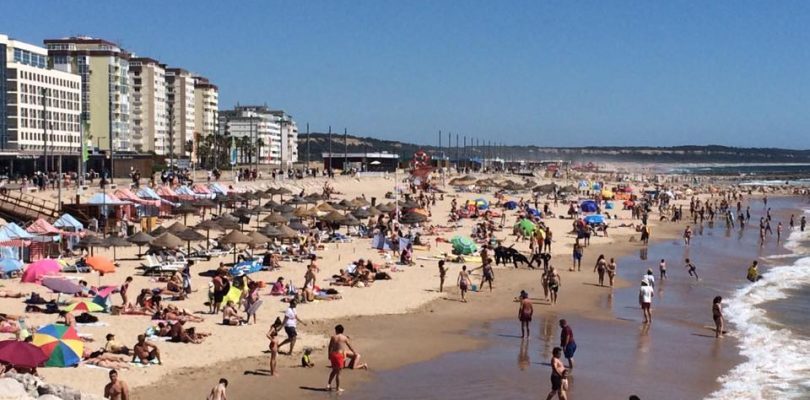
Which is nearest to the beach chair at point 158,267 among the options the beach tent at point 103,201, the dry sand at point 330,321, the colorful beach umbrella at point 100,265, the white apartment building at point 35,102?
the dry sand at point 330,321

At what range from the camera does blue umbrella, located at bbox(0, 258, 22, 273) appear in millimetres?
22516

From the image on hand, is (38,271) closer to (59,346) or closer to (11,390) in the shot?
(59,346)

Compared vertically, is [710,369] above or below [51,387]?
below

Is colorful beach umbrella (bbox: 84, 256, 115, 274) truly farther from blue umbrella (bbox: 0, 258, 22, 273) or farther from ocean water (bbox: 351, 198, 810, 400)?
ocean water (bbox: 351, 198, 810, 400)

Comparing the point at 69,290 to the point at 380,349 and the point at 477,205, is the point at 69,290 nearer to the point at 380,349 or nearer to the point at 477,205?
the point at 380,349

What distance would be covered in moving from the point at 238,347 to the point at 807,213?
2468 inches

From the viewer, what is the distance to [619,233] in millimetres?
44344

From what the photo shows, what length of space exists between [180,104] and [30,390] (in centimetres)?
10742

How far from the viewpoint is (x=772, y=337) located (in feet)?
64.4

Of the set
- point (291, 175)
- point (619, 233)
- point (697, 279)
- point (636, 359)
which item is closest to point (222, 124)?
point (291, 175)

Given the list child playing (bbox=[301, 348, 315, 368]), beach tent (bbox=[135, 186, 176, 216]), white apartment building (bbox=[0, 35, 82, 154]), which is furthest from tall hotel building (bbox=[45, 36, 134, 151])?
child playing (bbox=[301, 348, 315, 368])

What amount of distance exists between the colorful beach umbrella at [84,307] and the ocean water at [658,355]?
6.76 m

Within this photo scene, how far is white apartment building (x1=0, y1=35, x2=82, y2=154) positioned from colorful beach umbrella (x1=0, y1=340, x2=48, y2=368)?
57.0 metres

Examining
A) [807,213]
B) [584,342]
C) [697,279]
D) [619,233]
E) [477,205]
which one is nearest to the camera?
[584,342]
